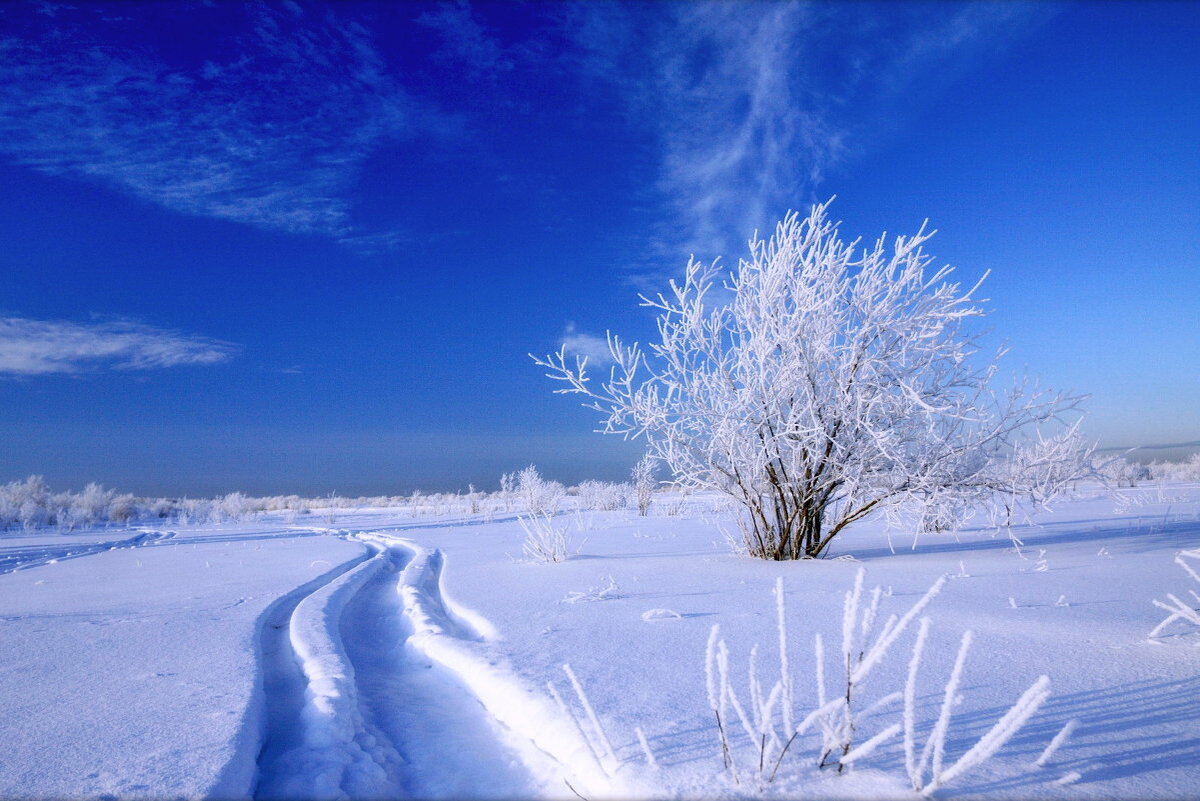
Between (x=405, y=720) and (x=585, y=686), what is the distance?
92 cm

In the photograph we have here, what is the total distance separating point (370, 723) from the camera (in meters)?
2.94

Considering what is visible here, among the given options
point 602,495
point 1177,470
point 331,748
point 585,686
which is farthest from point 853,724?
point 1177,470

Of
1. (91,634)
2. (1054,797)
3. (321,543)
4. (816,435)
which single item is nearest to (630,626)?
(1054,797)

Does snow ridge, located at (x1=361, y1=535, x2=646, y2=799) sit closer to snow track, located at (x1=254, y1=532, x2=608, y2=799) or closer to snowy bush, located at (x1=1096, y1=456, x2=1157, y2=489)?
snow track, located at (x1=254, y1=532, x2=608, y2=799)

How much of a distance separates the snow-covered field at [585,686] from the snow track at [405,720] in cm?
2

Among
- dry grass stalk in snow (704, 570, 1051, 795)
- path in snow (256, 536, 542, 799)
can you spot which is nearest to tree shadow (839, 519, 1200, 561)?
path in snow (256, 536, 542, 799)

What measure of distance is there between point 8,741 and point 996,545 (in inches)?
352

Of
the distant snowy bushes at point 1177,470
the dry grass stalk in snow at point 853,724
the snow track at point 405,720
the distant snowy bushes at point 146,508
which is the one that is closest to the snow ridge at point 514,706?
the snow track at point 405,720

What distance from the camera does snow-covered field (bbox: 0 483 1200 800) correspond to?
193 centimetres

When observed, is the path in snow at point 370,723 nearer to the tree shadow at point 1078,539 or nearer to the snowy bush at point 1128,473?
the tree shadow at point 1078,539

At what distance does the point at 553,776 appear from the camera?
2242 millimetres

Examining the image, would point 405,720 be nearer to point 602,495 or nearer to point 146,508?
point 602,495

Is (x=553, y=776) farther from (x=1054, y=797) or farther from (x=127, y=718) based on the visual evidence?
(x=127, y=718)

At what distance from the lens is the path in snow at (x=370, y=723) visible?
90.6 inches
